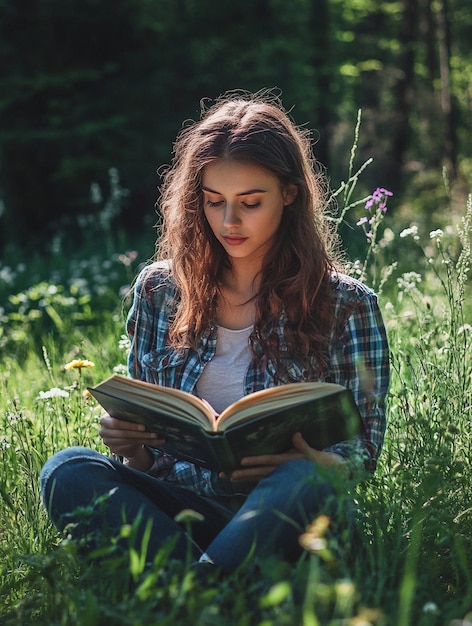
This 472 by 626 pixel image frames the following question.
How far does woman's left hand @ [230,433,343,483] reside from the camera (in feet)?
7.52

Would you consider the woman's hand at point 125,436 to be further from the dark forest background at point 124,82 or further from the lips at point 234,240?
the dark forest background at point 124,82

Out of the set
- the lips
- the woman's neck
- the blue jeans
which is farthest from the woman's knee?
the lips

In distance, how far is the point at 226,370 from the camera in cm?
269

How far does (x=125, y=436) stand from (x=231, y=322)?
52cm

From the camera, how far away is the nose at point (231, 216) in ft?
8.50

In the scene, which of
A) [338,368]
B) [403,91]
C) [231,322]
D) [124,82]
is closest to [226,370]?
[231,322]

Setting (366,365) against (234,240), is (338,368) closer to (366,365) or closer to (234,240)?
(366,365)

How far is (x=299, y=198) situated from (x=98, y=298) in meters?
4.07

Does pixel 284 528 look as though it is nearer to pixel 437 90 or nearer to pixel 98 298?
pixel 98 298

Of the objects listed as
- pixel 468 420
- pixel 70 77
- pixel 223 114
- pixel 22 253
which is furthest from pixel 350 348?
pixel 70 77

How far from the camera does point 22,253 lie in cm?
989

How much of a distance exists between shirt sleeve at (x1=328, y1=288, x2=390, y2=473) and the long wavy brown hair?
6 cm

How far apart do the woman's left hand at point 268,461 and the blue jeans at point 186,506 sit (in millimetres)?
34

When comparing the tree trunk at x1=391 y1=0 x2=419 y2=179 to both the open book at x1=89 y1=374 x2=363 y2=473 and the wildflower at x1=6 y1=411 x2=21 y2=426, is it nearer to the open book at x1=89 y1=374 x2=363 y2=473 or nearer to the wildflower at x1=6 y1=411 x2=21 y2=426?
the wildflower at x1=6 y1=411 x2=21 y2=426
